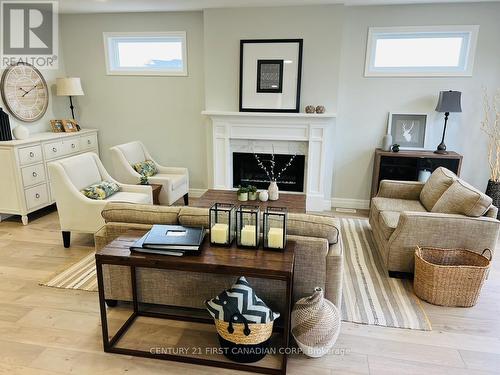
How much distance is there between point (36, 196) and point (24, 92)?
4.76ft

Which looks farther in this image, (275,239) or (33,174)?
(33,174)

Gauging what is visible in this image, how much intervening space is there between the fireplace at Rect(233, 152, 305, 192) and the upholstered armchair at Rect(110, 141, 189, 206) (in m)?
0.78

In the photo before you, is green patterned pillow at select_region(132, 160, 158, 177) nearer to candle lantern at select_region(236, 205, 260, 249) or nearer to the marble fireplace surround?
the marble fireplace surround

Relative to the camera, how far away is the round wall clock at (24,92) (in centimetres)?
455

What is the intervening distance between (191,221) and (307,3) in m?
→ 3.35

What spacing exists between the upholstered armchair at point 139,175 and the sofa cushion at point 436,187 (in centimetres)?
299

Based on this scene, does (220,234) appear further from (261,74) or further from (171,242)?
(261,74)

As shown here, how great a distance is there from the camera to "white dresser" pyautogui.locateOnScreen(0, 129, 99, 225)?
4176 mm

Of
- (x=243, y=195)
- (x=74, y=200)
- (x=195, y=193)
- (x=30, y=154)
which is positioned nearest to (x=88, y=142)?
(x=30, y=154)

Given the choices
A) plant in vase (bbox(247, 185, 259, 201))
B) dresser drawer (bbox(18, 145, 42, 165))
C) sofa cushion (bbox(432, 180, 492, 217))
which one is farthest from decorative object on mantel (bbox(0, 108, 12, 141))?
sofa cushion (bbox(432, 180, 492, 217))

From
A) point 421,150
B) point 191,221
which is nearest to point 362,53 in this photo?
point 421,150

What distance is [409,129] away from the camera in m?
4.86

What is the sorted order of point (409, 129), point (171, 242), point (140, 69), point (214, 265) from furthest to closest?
point (140, 69)
point (409, 129)
point (171, 242)
point (214, 265)

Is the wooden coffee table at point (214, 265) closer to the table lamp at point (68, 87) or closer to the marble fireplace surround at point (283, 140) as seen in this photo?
the marble fireplace surround at point (283, 140)
